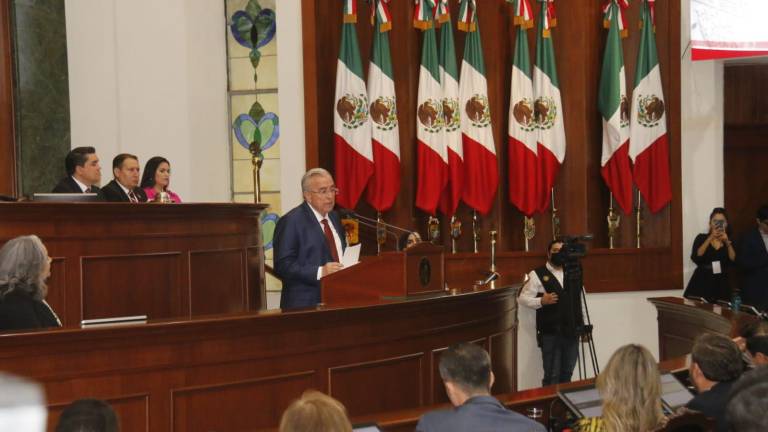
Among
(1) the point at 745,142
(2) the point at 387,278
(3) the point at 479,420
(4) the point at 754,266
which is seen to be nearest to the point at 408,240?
(2) the point at 387,278

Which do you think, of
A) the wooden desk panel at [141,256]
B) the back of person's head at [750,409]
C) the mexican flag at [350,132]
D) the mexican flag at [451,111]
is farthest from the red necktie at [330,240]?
the mexican flag at [451,111]

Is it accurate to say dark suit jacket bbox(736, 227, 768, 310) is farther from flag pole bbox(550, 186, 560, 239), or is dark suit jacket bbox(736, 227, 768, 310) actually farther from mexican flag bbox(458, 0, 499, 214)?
mexican flag bbox(458, 0, 499, 214)

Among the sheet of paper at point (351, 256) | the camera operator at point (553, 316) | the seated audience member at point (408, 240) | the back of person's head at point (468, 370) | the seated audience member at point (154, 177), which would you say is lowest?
the camera operator at point (553, 316)

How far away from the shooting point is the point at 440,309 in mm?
5055

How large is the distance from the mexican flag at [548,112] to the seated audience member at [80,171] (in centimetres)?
462

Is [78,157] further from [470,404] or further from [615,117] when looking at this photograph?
[615,117]

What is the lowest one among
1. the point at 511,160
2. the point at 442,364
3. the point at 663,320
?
the point at 663,320

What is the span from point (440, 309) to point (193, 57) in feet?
17.0

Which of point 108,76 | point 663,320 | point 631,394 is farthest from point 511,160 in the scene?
point 631,394

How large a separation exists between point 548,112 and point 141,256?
4.84 meters

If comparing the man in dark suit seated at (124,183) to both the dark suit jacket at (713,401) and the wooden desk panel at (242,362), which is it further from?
the dark suit jacket at (713,401)

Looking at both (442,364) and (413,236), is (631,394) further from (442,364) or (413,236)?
(413,236)

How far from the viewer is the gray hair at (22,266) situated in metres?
3.83

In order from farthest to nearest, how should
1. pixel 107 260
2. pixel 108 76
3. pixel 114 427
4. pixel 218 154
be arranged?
pixel 218 154 → pixel 108 76 → pixel 107 260 → pixel 114 427
